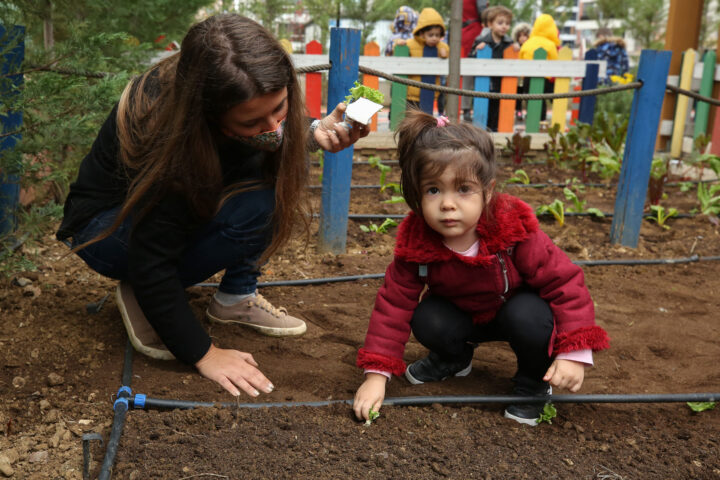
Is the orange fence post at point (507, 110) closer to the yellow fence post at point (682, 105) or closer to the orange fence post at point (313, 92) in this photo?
the yellow fence post at point (682, 105)

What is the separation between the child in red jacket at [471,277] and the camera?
1854 mm

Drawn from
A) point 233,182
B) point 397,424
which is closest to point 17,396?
point 233,182

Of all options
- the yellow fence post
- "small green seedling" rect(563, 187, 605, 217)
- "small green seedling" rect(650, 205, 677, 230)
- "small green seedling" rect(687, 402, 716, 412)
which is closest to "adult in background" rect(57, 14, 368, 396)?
"small green seedling" rect(687, 402, 716, 412)

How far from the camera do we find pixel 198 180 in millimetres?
1901

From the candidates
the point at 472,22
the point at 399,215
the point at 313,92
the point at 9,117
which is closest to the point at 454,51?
the point at 399,215

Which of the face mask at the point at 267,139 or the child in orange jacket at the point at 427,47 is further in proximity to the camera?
the child in orange jacket at the point at 427,47

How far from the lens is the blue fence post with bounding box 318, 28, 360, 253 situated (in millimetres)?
3146

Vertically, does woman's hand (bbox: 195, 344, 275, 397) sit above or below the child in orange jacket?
below

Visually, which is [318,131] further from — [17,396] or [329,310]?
[17,396]

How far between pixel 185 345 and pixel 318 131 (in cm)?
79

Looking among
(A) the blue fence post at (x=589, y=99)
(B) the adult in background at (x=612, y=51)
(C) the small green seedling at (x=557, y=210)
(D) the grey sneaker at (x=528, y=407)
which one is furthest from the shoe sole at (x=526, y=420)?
(B) the adult in background at (x=612, y=51)

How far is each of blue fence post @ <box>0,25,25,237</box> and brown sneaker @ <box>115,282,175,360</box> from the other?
0.66m

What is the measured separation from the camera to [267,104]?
1.79 m

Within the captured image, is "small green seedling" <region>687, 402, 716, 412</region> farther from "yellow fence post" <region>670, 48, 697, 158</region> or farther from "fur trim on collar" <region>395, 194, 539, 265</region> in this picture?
"yellow fence post" <region>670, 48, 697, 158</region>
